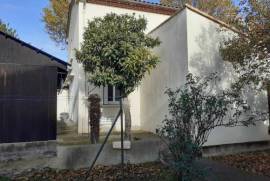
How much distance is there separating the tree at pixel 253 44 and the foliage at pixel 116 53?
2.76m

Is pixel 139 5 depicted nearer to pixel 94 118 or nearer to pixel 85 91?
pixel 85 91

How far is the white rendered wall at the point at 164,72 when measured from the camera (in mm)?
10344

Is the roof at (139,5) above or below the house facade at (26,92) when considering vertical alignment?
above

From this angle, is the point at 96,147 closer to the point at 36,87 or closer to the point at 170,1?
the point at 36,87

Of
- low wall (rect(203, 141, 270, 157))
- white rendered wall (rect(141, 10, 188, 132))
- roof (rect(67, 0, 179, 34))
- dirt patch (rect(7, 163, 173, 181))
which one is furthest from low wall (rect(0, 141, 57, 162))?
roof (rect(67, 0, 179, 34))

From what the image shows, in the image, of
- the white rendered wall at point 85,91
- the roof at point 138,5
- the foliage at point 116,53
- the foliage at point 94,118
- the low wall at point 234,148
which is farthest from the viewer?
the roof at point 138,5

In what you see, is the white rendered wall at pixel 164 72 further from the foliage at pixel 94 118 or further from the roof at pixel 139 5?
the foliage at pixel 94 118

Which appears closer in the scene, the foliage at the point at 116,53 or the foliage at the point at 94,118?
the foliage at the point at 94,118

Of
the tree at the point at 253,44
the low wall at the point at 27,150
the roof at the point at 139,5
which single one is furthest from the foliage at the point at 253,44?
the low wall at the point at 27,150

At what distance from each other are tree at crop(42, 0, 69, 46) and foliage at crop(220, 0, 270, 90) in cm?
1745

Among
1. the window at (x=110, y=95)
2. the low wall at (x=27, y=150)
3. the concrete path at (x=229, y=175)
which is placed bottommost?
the concrete path at (x=229, y=175)

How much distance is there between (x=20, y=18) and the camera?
23.6 m

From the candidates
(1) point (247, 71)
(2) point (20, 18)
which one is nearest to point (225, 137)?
(1) point (247, 71)

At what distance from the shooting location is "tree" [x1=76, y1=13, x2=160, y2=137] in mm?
9750
